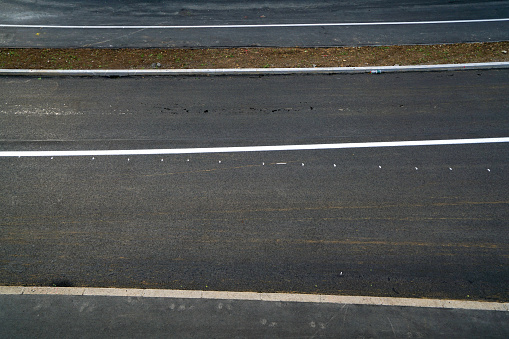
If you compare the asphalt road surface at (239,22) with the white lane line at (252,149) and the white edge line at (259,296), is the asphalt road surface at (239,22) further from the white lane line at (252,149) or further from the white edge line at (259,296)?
the white edge line at (259,296)

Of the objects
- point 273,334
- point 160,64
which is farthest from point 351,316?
point 160,64

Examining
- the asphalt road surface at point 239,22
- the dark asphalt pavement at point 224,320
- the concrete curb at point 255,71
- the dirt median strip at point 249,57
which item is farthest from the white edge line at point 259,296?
the asphalt road surface at point 239,22

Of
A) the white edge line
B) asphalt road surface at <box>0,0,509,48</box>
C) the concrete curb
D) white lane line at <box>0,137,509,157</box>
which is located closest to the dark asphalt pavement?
the white edge line

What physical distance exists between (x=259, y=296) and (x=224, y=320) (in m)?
0.64

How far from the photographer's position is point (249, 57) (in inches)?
423

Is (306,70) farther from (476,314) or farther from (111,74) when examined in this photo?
(476,314)

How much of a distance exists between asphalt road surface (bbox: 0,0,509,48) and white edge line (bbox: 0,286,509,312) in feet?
27.3

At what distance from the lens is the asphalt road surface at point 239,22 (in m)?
11.6

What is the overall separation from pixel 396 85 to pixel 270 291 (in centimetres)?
693

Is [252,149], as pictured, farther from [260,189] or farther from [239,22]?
[239,22]

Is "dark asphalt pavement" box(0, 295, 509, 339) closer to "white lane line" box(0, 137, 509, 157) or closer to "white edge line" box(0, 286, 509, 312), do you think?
"white edge line" box(0, 286, 509, 312)

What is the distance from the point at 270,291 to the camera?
18.1ft

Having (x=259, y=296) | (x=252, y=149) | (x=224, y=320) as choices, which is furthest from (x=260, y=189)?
(x=224, y=320)

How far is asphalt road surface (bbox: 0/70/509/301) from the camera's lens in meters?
5.75
